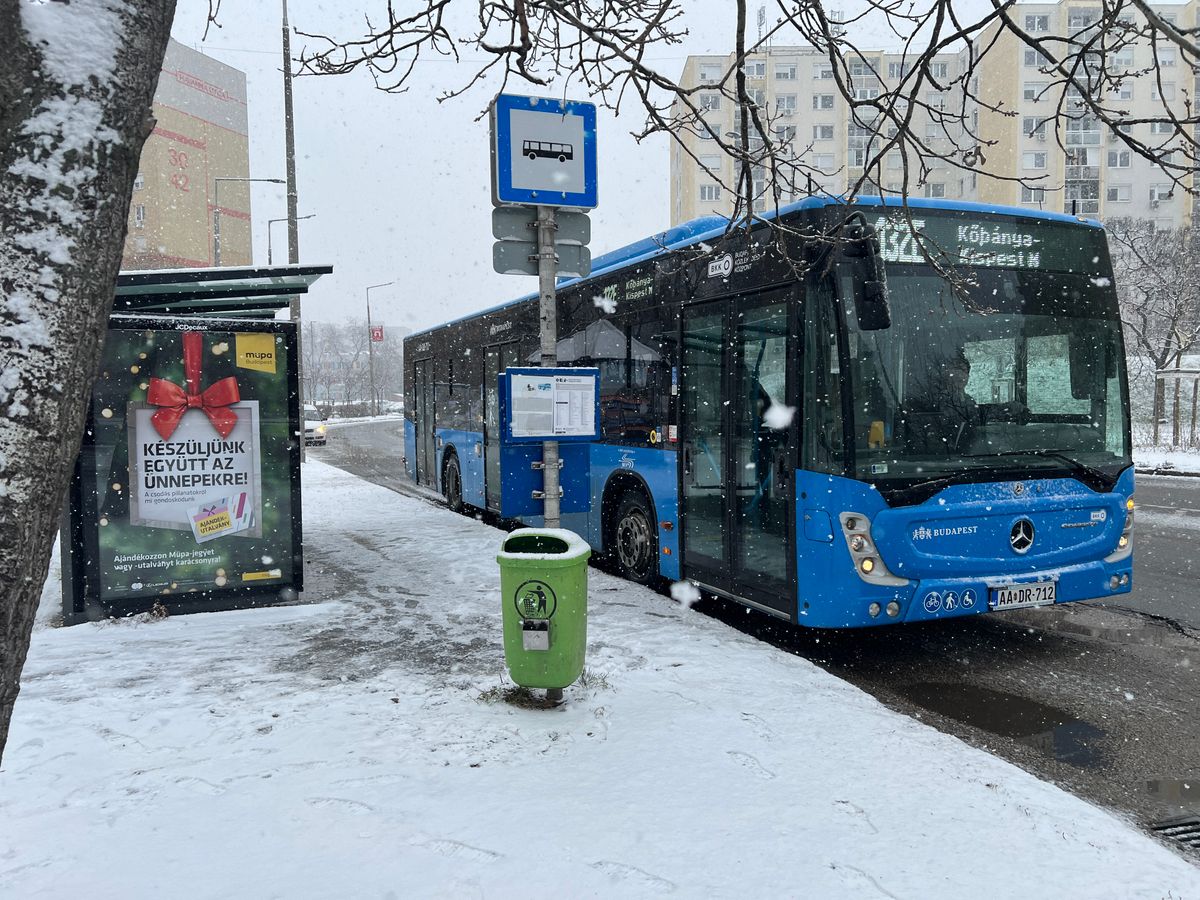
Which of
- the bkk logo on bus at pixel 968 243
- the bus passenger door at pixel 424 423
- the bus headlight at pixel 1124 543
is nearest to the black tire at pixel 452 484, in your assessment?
the bus passenger door at pixel 424 423

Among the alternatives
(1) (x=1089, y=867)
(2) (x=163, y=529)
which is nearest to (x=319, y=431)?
(2) (x=163, y=529)

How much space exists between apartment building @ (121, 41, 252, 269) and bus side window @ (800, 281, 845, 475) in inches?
1933

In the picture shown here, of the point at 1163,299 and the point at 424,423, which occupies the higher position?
the point at 1163,299

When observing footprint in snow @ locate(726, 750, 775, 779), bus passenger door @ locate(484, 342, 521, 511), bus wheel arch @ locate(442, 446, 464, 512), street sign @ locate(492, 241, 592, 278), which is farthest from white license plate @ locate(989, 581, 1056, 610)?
bus wheel arch @ locate(442, 446, 464, 512)

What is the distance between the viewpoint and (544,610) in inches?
182

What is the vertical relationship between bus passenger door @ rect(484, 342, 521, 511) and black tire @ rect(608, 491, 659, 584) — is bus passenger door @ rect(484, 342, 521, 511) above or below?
above

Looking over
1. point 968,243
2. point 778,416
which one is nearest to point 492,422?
point 778,416

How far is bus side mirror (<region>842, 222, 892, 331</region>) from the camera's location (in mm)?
5387

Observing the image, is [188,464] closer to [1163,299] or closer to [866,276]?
[866,276]

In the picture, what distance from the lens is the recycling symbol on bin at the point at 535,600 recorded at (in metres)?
4.62

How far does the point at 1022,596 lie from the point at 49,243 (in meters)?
5.86

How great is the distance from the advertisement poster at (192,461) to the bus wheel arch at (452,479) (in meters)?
6.41

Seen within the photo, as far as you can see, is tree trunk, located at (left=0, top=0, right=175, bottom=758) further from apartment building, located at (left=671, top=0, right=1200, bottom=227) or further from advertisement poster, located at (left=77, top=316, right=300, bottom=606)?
apartment building, located at (left=671, top=0, right=1200, bottom=227)

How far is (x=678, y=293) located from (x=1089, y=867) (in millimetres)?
5310
